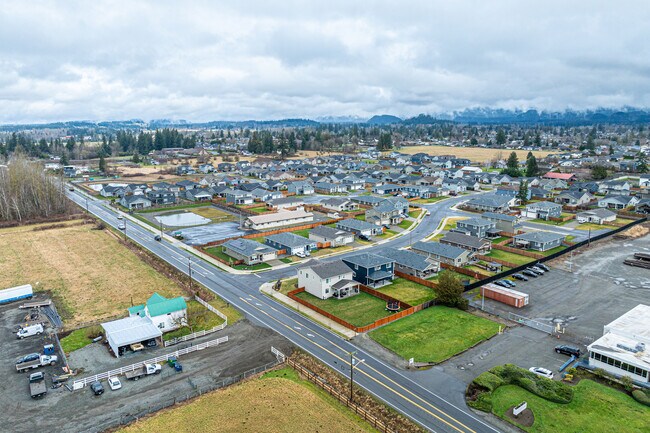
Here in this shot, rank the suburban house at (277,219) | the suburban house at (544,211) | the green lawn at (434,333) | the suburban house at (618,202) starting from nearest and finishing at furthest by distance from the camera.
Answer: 1. the green lawn at (434,333)
2. the suburban house at (277,219)
3. the suburban house at (544,211)
4. the suburban house at (618,202)

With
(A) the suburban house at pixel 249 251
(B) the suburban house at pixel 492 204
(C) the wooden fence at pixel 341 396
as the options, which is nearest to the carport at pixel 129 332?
(C) the wooden fence at pixel 341 396

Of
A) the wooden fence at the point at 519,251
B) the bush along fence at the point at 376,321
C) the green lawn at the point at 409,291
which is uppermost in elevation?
the wooden fence at the point at 519,251

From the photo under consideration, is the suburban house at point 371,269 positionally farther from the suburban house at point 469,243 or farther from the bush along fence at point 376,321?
the suburban house at point 469,243

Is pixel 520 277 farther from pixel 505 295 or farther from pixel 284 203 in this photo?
pixel 284 203

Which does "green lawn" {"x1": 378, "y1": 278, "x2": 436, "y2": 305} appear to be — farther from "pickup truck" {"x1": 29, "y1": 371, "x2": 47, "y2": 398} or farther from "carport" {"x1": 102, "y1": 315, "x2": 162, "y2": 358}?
"pickup truck" {"x1": 29, "y1": 371, "x2": 47, "y2": 398}

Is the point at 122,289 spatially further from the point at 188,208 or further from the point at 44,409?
the point at 188,208

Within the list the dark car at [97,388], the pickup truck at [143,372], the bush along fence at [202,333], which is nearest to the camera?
the dark car at [97,388]

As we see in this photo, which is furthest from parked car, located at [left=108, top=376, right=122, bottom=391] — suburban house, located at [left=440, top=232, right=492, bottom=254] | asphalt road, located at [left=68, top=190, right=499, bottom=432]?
suburban house, located at [left=440, top=232, right=492, bottom=254]

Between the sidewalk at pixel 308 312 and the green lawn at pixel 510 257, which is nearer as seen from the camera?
the sidewalk at pixel 308 312
